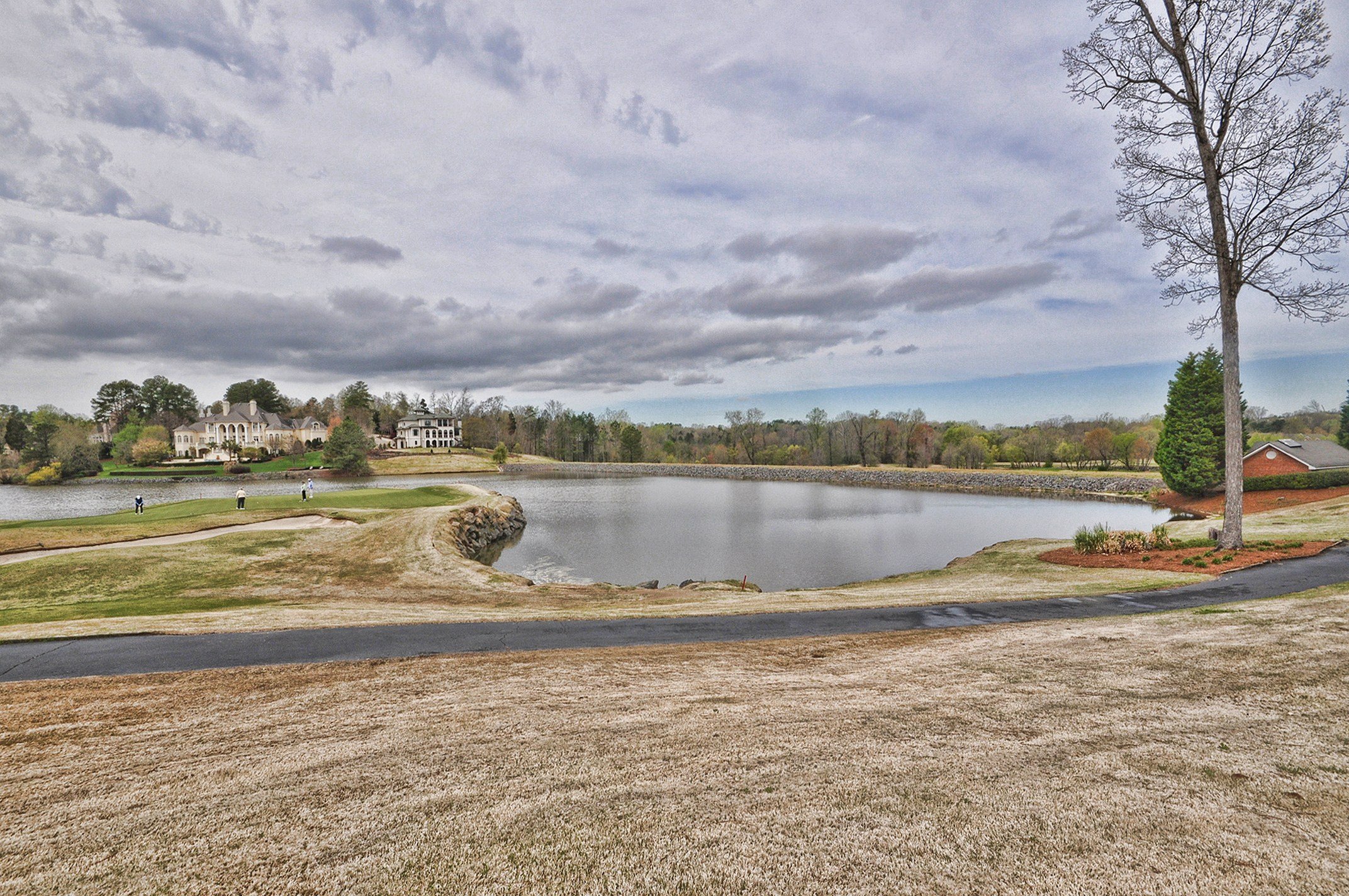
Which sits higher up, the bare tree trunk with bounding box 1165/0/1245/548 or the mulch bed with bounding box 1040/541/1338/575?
the bare tree trunk with bounding box 1165/0/1245/548

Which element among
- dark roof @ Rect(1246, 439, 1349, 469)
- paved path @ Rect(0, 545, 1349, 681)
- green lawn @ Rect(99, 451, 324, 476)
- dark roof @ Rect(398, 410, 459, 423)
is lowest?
paved path @ Rect(0, 545, 1349, 681)

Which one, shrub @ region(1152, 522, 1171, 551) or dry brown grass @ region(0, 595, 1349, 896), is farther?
shrub @ region(1152, 522, 1171, 551)

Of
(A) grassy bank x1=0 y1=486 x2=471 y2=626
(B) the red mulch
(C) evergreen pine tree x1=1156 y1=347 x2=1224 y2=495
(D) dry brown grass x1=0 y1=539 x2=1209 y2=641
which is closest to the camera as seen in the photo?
(D) dry brown grass x1=0 y1=539 x2=1209 y2=641

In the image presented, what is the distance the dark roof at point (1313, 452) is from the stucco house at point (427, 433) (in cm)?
12267

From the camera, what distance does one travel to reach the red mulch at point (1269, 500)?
2923 cm

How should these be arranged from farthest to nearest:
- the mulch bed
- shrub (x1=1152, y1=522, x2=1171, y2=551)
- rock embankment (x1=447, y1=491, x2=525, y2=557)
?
1. rock embankment (x1=447, y1=491, x2=525, y2=557)
2. shrub (x1=1152, y1=522, x2=1171, y2=551)
3. the mulch bed

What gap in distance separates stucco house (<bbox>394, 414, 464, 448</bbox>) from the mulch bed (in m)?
123

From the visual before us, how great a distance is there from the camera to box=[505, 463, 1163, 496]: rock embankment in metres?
59.4

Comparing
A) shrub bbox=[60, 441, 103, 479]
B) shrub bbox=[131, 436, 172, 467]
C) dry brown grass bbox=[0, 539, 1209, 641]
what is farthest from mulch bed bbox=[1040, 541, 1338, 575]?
shrub bbox=[131, 436, 172, 467]

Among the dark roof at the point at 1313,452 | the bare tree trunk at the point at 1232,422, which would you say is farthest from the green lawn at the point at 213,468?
the dark roof at the point at 1313,452

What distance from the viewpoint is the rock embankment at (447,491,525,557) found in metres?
25.1

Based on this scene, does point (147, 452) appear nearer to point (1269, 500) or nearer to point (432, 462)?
point (432, 462)

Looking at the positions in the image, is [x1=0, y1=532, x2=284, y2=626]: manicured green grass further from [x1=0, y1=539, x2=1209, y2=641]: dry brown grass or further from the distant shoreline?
the distant shoreline

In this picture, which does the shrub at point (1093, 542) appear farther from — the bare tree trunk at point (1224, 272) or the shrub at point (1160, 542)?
the bare tree trunk at point (1224, 272)
